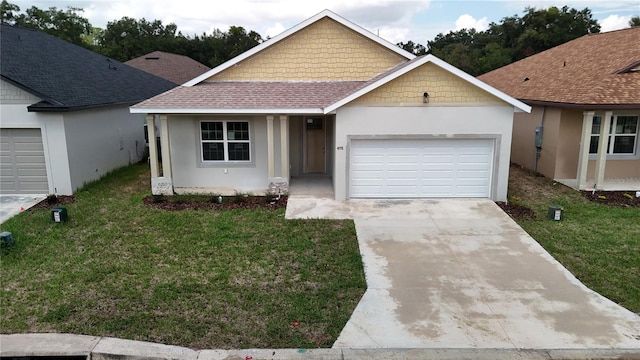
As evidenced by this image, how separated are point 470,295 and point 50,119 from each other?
11974 millimetres

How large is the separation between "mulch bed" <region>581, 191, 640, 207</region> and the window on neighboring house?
1.47m

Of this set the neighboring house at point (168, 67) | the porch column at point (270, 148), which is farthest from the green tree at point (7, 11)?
the porch column at point (270, 148)

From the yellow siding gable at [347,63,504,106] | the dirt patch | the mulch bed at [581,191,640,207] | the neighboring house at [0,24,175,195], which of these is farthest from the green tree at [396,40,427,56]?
the dirt patch

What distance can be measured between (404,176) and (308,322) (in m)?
7.32

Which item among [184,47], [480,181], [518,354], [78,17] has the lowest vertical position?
[518,354]

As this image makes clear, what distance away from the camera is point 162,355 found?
5582 millimetres

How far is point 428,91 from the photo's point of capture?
12.2 meters

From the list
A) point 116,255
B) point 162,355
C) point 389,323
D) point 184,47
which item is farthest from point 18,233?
point 184,47

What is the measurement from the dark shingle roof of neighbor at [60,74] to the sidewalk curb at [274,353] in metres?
8.64

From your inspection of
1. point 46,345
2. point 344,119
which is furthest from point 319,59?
point 46,345

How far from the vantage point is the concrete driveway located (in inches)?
235

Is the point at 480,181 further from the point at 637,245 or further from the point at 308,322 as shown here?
the point at 308,322

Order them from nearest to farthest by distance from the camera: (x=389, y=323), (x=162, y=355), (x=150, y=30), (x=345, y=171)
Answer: (x=162, y=355), (x=389, y=323), (x=345, y=171), (x=150, y=30)

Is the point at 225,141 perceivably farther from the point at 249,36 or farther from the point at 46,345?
the point at 249,36
